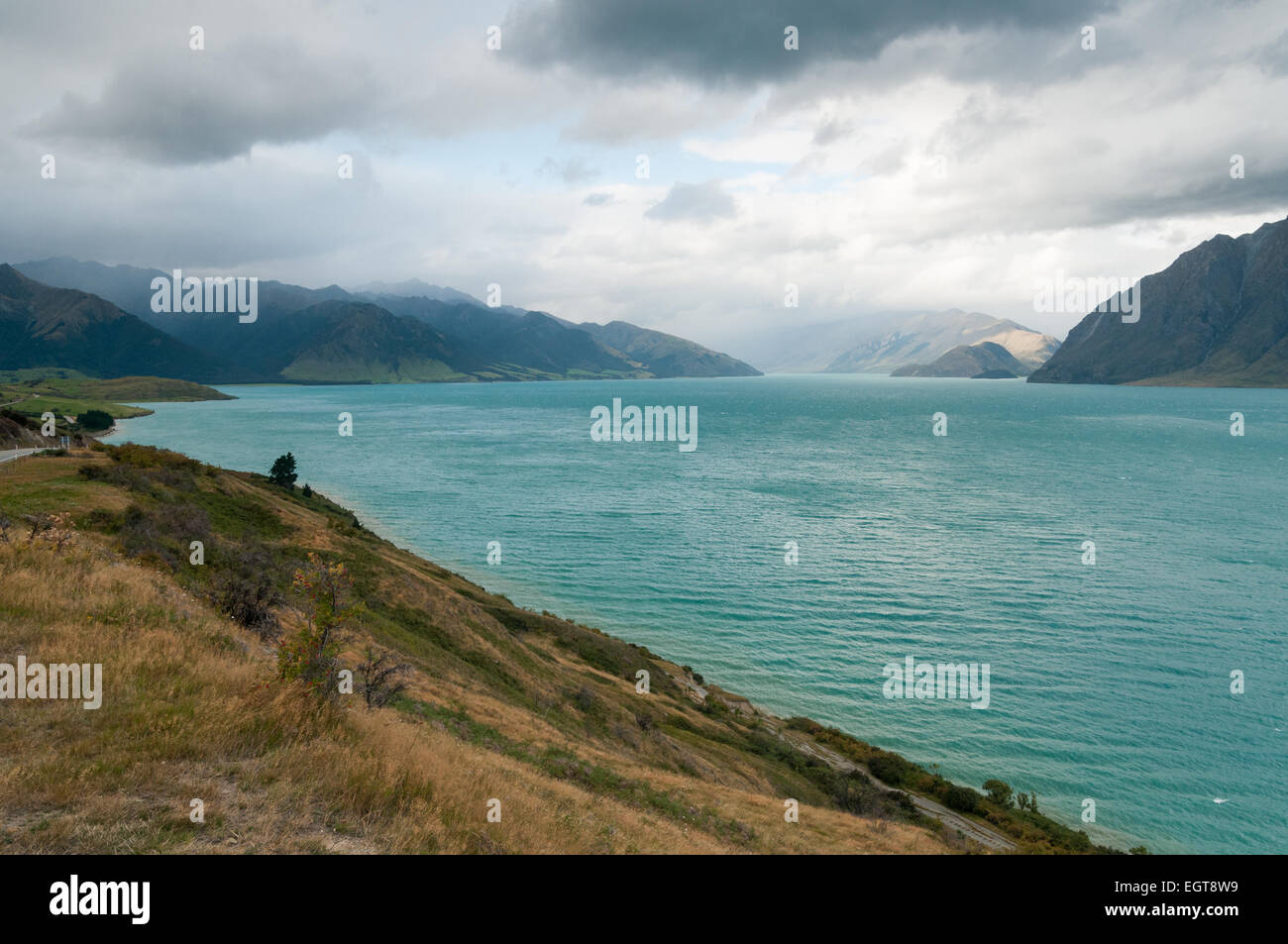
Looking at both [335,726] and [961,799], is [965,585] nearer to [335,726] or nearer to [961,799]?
[961,799]

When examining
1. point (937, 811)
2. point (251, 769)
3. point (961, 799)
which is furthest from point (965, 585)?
point (251, 769)

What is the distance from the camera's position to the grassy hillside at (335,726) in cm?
873

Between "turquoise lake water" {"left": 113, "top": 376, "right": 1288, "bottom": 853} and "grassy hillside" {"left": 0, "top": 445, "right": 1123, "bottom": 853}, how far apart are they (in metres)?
5.89

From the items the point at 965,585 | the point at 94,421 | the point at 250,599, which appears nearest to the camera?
the point at 250,599

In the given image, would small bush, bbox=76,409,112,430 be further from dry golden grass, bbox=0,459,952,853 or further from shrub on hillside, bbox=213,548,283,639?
dry golden grass, bbox=0,459,952,853

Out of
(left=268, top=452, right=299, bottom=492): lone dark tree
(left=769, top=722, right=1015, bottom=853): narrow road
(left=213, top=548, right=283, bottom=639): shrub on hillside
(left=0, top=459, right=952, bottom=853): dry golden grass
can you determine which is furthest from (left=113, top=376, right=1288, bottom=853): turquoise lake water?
(left=213, top=548, right=283, bottom=639): shrub on hillside

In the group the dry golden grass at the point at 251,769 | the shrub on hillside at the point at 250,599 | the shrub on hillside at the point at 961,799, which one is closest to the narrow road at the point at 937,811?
the shrub on hillside at the point at 961,799

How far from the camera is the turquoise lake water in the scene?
1278 inches

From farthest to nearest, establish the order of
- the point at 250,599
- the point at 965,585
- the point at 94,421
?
1. the point at 94,421
2. the point at 965,585
3. the point at 250,599

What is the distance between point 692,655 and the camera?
4494cm

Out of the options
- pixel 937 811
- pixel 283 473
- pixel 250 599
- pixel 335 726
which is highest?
pixel 283 473

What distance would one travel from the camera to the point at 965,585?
181ft

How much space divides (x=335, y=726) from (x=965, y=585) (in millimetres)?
55932
